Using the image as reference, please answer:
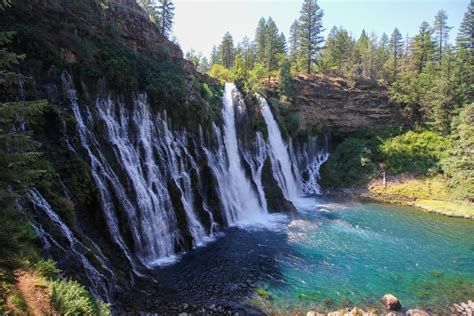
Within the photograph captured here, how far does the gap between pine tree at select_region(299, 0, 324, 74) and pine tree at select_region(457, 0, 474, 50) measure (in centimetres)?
2202

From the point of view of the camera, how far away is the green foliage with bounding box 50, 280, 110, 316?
7.66 m

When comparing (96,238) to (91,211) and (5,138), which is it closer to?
(91,211)

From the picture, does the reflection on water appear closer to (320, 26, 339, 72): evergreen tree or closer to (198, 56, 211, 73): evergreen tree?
(320, 26, 339, 72): evergreen tree

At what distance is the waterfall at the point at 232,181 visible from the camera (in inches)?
1005

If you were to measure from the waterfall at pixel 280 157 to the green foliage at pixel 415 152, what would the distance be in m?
13.2

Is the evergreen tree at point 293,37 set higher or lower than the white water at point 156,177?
higher

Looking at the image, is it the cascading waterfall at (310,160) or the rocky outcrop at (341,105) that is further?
the rocky outcrop at (341,105)

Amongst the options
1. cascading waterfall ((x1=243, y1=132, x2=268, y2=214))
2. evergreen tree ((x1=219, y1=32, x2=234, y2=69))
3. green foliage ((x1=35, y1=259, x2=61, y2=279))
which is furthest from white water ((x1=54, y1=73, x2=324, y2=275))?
evergreen tree ((x1=219, y1=32, x2=234, y2=69))

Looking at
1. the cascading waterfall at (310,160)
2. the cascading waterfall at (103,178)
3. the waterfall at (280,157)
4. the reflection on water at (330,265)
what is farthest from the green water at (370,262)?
the cascading waterfall at (310,160)

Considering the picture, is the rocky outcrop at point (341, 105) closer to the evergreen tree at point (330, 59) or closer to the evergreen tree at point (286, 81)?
the evergreen tree at point (286, 81)

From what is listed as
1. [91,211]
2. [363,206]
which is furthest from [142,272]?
[363,206]

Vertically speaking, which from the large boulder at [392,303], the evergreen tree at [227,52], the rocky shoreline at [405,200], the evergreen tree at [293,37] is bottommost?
the large boulder at [392,303]

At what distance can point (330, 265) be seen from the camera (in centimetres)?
1858

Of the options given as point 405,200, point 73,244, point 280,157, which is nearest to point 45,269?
point 73,244
